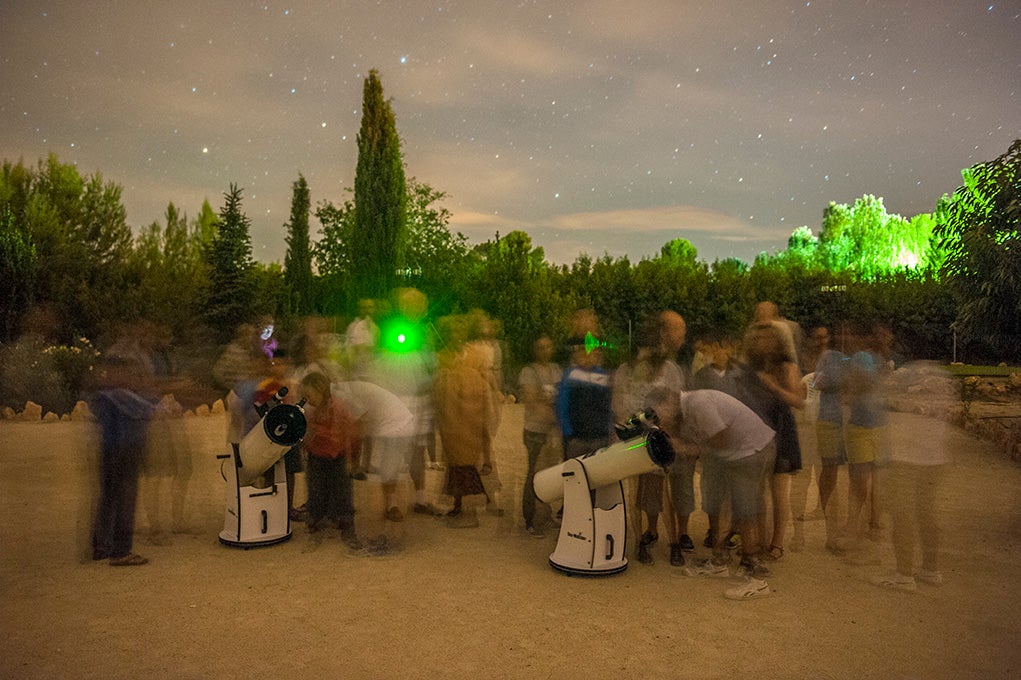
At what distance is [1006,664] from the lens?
409cm

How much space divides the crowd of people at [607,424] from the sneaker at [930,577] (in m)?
0.01

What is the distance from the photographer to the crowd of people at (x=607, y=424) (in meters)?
5.39

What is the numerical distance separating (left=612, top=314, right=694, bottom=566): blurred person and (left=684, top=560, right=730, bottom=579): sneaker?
18 centimetres

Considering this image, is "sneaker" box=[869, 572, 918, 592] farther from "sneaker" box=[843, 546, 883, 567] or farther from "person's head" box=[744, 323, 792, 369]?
"person's head" box=[744, 323, 792, 369]

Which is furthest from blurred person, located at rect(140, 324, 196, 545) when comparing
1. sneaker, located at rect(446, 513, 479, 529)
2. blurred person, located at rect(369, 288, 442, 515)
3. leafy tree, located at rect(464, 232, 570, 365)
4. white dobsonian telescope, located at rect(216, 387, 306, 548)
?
leafy tree, located at rect(464, 232, 570, 365)

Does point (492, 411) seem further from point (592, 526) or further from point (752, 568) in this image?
point (752, 568)

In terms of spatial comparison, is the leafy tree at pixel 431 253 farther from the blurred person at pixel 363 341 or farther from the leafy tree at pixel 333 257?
the blurred person at pixel 363 341

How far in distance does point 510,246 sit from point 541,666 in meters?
16.9

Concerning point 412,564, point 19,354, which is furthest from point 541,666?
point 19,354

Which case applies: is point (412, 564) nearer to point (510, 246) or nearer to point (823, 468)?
point (823, 468)

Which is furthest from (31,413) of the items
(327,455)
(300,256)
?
(300,256)

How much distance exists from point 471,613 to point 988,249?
8114 millimetres

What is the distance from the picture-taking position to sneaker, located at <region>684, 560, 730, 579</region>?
560cm

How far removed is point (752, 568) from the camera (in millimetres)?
5488
